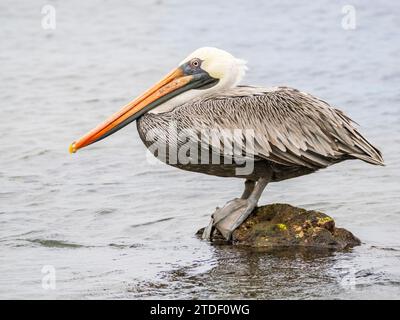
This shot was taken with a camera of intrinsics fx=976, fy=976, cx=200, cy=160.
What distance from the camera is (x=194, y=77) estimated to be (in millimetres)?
8961

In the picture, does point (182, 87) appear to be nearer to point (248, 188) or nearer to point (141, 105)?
point (141, 105)

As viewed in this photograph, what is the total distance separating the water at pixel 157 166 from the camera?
755 centimetres

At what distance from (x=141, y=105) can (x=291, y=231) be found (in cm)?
180

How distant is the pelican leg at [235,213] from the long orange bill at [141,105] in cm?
111

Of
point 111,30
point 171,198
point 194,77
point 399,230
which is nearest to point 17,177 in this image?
point 171,198

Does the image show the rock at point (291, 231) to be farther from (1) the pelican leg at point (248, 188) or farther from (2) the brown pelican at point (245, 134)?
(1) the pelican leg at point (248, 188)

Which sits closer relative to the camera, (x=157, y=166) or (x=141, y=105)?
(x=141, y=105)

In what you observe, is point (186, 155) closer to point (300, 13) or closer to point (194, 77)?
point (194, 77)

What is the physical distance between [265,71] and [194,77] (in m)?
7.65

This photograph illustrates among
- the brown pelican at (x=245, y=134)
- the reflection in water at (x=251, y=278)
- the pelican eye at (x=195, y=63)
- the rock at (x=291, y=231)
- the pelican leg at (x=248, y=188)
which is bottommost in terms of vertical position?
the reflection in water at (x=251, y=278)

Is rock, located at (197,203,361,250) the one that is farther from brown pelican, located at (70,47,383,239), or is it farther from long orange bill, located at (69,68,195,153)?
long orange bill, located at (69,68,195,153)

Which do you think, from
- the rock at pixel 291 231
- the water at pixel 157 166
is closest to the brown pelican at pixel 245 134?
the rock at pixel 291 231

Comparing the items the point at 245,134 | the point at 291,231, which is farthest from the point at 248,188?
the point at 291,231

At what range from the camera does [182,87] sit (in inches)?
353
